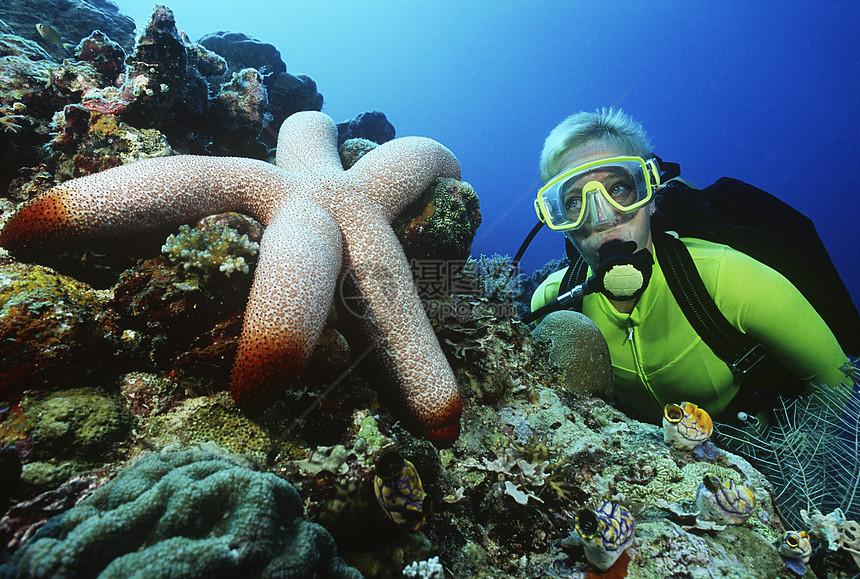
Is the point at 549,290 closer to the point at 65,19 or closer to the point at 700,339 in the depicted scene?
the point at 700,339

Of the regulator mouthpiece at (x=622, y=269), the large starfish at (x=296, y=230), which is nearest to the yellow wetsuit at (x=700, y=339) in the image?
the regulator mouthpiece at (x=622, y=269)

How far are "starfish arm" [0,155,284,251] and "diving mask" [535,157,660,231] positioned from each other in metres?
3.11

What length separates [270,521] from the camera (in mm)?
1474

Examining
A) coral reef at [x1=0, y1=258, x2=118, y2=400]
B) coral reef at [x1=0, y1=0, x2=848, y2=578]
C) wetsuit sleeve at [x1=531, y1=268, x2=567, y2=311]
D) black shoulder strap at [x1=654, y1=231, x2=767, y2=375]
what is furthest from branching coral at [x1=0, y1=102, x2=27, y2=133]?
black shoulder strap at [x1=654, y1=231, x2=767, y2=375]

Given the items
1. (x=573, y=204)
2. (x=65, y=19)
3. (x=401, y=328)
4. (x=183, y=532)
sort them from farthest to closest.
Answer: (x=65, y=19), (x=573, y=204), (x=401, y=328), (x=183, y=532)

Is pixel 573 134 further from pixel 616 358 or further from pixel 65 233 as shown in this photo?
pixel 65 233

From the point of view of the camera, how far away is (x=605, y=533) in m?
1.87

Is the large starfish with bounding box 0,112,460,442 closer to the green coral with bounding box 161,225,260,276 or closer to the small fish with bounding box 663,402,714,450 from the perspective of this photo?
the green coral with bounding box 161,225,260,276

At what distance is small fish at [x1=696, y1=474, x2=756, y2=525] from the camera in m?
2.15

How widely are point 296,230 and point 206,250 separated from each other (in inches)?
24.0

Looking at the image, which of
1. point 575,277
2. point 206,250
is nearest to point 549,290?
point 575,277

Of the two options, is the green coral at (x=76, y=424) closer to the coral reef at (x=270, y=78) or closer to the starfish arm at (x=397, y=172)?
the starfish arm at (x=397, y=172)

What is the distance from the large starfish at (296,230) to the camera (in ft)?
6.69

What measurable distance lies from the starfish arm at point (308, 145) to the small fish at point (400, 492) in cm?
245
